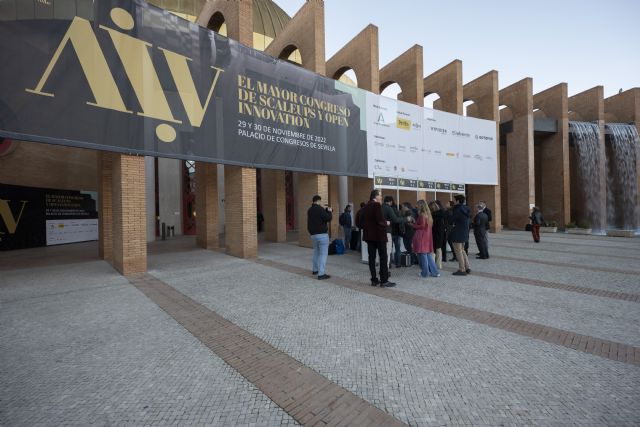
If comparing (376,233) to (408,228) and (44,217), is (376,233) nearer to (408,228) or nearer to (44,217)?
(408,228)

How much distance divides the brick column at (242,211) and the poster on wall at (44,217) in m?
11.7

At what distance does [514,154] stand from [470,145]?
662 cm

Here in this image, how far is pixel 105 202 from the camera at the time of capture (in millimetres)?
10164

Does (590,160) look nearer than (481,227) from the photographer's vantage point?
No

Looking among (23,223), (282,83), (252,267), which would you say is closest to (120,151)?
(252,267)

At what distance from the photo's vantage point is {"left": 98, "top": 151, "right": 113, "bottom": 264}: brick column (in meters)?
10.1

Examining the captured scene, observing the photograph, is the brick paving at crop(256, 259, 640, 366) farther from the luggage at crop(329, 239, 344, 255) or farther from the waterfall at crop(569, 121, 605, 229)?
the waterfall at crop(569, 121, 605, 229)

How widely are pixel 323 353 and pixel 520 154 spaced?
23.1 m

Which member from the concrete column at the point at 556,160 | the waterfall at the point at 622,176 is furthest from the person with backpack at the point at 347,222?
the waterfall at the point at 622,176

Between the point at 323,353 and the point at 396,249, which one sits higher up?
the point at 396,249

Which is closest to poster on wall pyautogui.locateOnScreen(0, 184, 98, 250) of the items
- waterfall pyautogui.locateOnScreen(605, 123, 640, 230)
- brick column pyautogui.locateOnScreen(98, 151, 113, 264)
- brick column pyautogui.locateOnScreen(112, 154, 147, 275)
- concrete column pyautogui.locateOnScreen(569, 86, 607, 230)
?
brick column pyautogui.locateOnScreen(98, 151, 113, 264)

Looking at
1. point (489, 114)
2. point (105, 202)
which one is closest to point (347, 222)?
point (105, 202)

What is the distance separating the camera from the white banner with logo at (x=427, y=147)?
13.6 meters

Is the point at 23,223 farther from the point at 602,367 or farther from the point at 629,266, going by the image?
the point at 629,266
